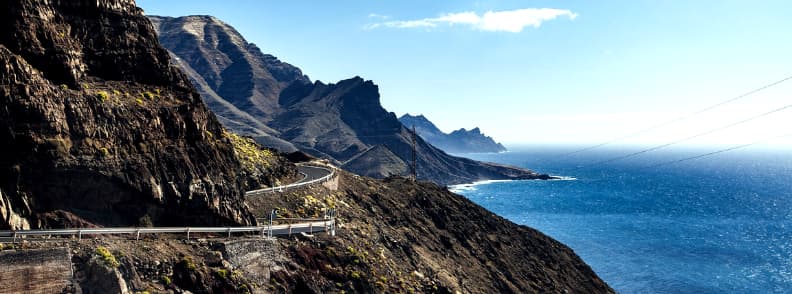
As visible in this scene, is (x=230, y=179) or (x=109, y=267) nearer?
(x=109, y=267)

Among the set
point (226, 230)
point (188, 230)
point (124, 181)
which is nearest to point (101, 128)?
point (124, 181)

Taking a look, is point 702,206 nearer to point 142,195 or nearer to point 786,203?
point 786,203

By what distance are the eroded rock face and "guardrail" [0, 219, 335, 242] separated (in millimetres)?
1322

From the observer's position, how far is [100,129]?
99.1 ft

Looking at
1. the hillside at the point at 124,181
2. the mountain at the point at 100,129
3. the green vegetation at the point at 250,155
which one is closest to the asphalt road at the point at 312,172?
the green vegetation at the point at 250,155

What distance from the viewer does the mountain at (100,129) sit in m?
27.0

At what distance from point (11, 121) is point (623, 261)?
100m

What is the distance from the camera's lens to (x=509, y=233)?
72938 millimetres

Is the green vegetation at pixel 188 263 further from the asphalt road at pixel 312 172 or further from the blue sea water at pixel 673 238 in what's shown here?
the blue sea water at pixel 673 238

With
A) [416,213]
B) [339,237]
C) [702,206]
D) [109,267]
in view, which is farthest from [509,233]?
[702,206]

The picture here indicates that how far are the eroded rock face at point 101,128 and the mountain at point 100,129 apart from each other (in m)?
0.06

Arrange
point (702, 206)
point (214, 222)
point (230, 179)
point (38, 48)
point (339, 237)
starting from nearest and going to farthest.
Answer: point (38, 48)
point (214, 222)
point (230, 179)
point (339, 237)
point (702, 206)

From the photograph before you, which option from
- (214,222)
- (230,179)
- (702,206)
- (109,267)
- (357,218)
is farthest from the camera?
(702,206)

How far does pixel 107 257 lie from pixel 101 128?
934 cm
